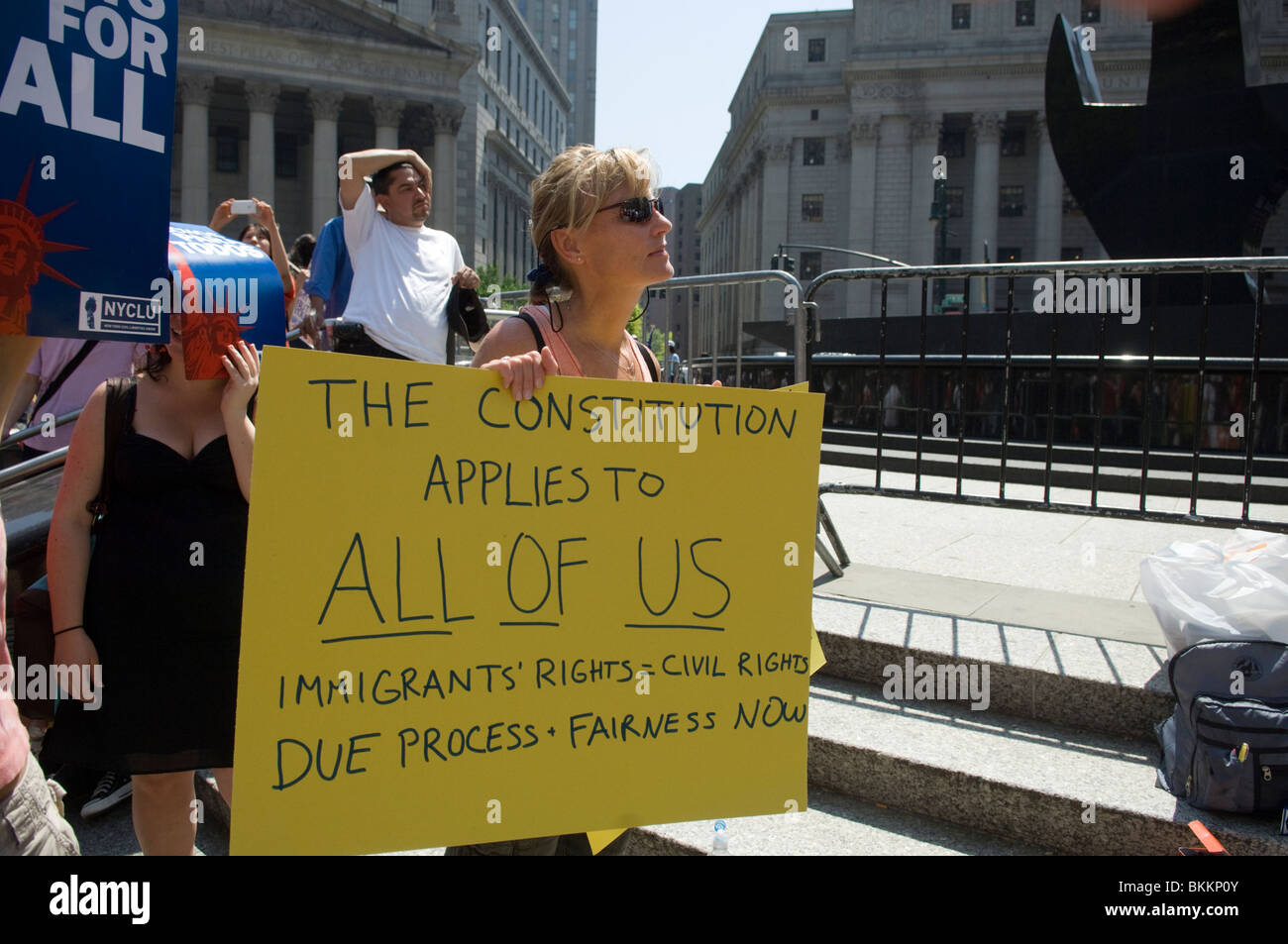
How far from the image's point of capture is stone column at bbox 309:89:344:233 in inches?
2052

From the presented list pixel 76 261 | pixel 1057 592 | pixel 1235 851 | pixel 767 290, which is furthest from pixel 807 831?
pixel 767 290

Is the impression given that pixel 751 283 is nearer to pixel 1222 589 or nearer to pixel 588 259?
pixel 1222 589

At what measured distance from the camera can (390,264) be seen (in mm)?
4305

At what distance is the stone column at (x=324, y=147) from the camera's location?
52125mm

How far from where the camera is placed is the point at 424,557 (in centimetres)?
179

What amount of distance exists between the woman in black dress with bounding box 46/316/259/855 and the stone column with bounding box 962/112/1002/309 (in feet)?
198

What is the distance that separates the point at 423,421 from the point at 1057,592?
380cm

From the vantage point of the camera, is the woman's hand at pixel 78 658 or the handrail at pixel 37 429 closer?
the woman's hand at pixel 78 658

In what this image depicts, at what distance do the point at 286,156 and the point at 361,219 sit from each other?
6110cm

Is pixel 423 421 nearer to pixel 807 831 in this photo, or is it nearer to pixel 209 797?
pixel 807 831

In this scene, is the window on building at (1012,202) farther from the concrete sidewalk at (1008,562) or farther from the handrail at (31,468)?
the handrail at (31,468)

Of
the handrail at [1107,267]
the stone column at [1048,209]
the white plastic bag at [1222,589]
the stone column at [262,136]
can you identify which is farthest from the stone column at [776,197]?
the white plastic bag at [1222,589]

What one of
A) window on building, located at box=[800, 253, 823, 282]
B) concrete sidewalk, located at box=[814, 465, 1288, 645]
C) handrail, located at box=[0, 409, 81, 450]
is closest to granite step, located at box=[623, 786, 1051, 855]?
concrete sidewalk, located at box=[814, 465, 1288, 645]

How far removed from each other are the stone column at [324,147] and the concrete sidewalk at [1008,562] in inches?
2003
